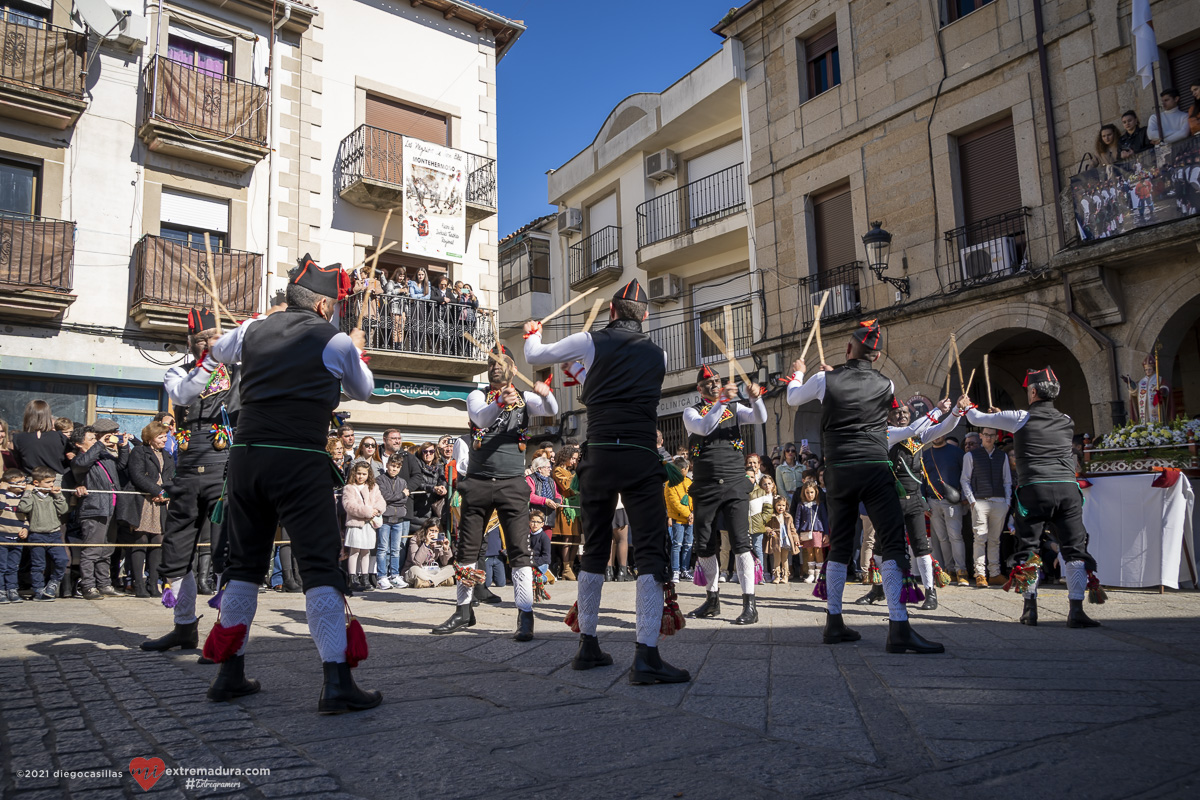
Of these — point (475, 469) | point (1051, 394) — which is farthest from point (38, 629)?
point (1051, 394)

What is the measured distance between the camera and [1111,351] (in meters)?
12.6

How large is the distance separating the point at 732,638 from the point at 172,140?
15.0 meters

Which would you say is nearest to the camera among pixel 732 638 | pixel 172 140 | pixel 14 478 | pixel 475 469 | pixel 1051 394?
pixel 732 638

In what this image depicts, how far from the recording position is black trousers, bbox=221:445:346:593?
3.83 m

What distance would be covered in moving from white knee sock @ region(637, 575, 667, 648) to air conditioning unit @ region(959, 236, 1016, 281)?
11.8 metres

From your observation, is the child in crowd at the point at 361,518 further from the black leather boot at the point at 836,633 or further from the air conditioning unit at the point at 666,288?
the air conditioning unit at the point at 666,288

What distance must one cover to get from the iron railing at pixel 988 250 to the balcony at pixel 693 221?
572 cm

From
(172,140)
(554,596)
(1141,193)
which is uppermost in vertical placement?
(172,140)

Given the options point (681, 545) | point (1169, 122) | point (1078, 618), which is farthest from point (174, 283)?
point (1169, 122)

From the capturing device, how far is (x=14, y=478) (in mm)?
9445

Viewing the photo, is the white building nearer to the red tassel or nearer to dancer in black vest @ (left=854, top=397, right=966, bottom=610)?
the red tassel

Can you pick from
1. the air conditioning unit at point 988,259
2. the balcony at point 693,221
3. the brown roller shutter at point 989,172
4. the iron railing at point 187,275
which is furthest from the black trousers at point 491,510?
the balcony at point 693,221

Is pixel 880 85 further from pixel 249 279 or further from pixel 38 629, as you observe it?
pixel 38 629

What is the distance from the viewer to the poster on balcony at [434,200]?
18375 millimetres
